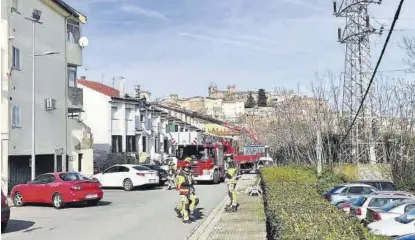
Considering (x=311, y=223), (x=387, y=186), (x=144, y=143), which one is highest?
(x=144, y=143)

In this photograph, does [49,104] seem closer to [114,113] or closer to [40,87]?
[40,87]

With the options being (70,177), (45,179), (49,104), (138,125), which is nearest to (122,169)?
(49,104)

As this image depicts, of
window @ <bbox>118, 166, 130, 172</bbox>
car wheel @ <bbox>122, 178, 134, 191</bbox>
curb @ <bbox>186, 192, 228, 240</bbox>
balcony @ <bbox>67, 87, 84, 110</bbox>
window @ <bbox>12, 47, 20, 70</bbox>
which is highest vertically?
Result: window @ <bbox>12, 47, 20, 70</bbox>

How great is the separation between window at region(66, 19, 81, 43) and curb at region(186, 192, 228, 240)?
67.8ft

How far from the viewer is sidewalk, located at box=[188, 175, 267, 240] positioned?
13509mm

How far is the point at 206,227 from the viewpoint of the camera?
50.5 feet

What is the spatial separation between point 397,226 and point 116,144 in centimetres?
4282

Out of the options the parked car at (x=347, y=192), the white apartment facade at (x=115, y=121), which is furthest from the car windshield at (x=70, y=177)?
the white apartment facade at (x=115, y=121)

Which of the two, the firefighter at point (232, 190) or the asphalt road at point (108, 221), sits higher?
the firefighter at point (232, 190)

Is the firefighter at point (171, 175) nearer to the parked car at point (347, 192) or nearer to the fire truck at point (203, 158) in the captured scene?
the fire truck at point (203, 158)

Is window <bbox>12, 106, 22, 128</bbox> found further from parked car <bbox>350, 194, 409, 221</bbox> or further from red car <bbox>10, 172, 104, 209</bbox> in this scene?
parked car <bbox>350, 194, 409, 221</bbox>

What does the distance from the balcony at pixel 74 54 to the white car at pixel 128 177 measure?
835 centimetres

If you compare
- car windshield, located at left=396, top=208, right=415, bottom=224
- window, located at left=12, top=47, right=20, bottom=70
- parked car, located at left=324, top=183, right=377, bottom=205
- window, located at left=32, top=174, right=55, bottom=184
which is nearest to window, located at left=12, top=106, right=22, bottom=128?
window, located at left=12, top=47, right=20, bottom=70

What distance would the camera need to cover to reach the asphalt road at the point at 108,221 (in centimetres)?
1420
